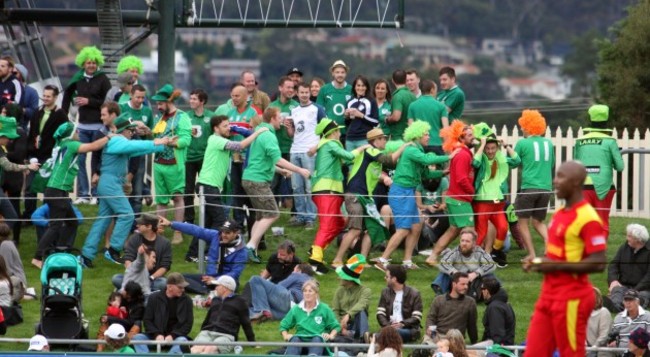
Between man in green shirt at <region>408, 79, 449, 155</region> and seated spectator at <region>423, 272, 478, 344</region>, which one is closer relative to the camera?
seated spectator at <region>423, 272, 478, 344</region>

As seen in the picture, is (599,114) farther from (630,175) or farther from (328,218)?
(630,175)

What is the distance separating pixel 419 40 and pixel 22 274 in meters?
112

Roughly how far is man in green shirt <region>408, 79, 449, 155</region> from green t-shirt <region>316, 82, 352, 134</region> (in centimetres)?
95

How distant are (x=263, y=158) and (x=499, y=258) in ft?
9.53

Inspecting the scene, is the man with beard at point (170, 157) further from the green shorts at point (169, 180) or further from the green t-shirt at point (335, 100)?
Result: the green t-shirt at point (335, 100)

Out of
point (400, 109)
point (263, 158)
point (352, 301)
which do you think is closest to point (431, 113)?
point (400, 109)

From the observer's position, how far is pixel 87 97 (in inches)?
845

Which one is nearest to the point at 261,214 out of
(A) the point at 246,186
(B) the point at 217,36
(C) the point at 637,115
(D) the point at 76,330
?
(A) the point at 246,186

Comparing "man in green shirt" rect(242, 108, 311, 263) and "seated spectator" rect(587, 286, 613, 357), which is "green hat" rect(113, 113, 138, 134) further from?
"seated spectator" rect(587, 286, 613, 357)

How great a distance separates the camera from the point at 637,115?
3125cm

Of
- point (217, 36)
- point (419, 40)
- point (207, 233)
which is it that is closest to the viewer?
point (207, 233)

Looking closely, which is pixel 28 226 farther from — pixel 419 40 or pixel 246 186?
pixel 419 40

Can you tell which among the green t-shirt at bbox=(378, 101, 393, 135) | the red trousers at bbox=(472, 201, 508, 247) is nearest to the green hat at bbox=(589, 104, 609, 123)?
the red trousers at bbox=(472, 201, 508, 247)

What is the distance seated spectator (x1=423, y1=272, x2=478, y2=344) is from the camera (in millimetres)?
17641
